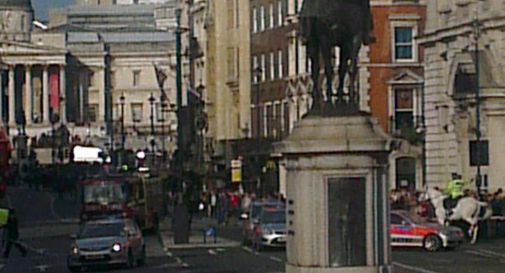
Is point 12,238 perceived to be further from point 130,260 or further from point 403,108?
point 403,108

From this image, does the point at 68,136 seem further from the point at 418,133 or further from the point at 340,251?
the point at 340,251

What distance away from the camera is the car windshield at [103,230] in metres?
45.5

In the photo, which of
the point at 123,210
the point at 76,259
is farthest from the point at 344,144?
the point at 123,210

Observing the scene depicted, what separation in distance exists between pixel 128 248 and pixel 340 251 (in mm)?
24428

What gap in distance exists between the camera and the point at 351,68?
2203 centimetres

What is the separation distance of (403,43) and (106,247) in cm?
4062

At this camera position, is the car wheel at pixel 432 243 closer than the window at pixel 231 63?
Yes

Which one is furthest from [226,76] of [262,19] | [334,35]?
[334,35]

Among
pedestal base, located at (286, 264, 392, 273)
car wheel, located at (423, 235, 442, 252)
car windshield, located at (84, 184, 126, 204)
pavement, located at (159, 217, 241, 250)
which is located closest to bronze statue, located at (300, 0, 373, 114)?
pedestal base, located at (286, 264, 392, 273)

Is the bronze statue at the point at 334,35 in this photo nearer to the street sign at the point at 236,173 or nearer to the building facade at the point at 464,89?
the building facade at the point at 464,89

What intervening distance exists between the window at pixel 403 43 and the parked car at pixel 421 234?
1300 inches

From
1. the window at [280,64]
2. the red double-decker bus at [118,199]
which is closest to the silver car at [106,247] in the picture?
the red double-decker bus at [118,199]

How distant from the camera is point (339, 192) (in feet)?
68.9

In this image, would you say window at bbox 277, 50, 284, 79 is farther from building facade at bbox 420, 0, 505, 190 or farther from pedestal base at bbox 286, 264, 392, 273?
pedestal base at bbox 286, 264, 392, 273
